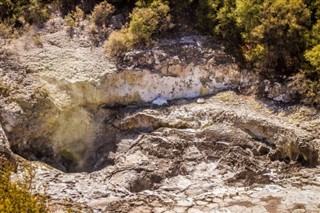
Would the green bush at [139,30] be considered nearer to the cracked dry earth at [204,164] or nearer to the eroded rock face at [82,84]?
the eroded rock face at [82,84]

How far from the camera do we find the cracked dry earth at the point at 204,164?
25.2 feet

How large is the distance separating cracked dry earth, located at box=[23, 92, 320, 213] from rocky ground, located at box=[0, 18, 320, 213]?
20mm

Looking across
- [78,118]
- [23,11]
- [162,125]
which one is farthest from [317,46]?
[23,11]

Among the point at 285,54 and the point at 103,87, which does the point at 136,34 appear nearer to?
the point at 103,87

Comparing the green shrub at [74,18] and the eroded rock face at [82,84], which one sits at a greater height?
the green shrub at [74,18]

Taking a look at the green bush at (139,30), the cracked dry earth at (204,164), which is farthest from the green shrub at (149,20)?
A: the cracked dry earth at (204,164)

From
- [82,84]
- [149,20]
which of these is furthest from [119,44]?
[82,84]

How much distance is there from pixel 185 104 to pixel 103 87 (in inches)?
73.1

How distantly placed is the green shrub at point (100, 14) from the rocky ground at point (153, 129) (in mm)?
507

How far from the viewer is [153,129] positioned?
9633 millimetres

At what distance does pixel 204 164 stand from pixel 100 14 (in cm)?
482

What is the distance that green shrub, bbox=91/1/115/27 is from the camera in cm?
1120

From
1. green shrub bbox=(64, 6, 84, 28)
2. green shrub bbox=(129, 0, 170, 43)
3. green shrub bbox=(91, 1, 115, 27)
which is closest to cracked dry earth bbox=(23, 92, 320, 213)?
green shrub bbox=(129, 0, 170, 43)

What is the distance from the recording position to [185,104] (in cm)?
991
